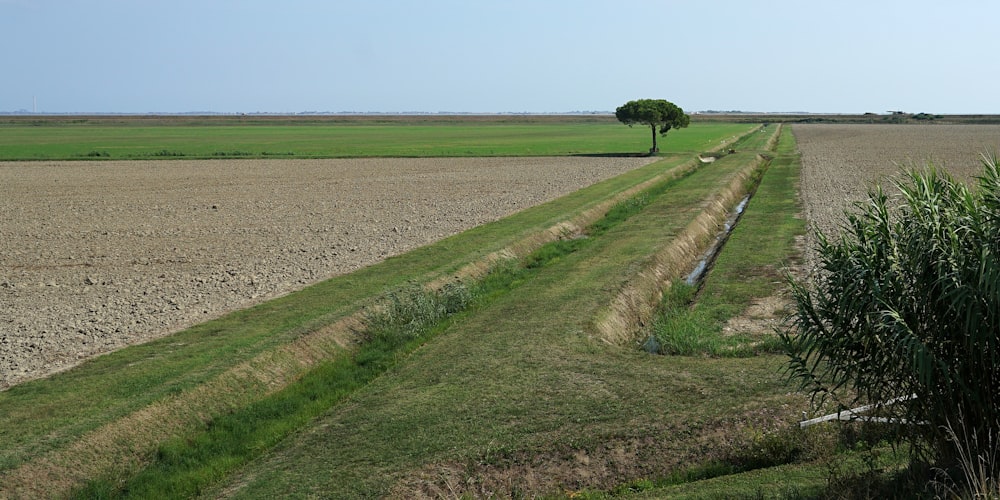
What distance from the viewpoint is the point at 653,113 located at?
256 feet

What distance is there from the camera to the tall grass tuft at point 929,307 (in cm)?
816

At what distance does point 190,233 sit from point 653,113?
54.0 m

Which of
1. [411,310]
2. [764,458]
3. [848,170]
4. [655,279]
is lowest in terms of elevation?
[764,458]

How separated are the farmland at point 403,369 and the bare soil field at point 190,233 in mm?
158

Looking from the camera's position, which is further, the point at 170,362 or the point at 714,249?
the point at 714,249

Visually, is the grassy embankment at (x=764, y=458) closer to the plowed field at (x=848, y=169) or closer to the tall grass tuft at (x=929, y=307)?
the tall grass tuft at (x=929, y=307)

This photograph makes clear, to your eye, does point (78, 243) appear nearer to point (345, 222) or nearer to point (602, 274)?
point (345, 222)

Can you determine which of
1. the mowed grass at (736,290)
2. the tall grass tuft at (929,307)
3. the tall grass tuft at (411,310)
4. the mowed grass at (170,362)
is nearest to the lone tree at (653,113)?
the mowed grass at (736,290)

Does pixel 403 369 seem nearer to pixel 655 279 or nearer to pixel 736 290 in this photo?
pixel 736 290

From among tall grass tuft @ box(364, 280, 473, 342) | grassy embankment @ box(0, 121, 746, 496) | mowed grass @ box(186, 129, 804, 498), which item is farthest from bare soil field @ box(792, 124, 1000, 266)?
grassy embankment @ box(0, 121, 746, 496)

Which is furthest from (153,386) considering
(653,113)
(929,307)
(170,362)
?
(653,113)

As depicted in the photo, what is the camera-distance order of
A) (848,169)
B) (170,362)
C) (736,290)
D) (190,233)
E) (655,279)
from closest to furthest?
(170,362)
(736,290)
(655,279)
(190,233)
(848,169)

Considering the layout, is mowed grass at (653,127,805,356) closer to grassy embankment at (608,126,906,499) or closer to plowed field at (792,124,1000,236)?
grassy embankment at (608,126,906,499)

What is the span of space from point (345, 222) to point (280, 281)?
11274 mm
